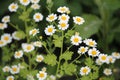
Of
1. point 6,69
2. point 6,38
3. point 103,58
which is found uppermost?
point 6,38

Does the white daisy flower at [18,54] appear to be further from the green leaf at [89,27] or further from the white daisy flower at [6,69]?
the green leaf at [89,27]

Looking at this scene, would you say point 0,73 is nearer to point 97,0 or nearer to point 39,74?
point 39,74

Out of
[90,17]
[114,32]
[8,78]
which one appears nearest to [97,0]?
[90,17]

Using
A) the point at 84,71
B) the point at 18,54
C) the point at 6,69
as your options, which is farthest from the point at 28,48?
the point at 84,71

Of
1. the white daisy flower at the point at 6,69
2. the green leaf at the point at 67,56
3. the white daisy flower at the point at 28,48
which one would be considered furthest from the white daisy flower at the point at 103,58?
the white daisy flower at the point at 6,69

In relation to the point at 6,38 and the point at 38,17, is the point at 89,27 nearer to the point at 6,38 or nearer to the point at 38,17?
the point at 38,17

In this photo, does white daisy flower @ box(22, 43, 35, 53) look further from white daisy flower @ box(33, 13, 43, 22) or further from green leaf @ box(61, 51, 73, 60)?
green leaf @ box(61, 51, 73, 60)

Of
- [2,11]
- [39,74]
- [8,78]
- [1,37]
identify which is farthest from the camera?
[2,11]
